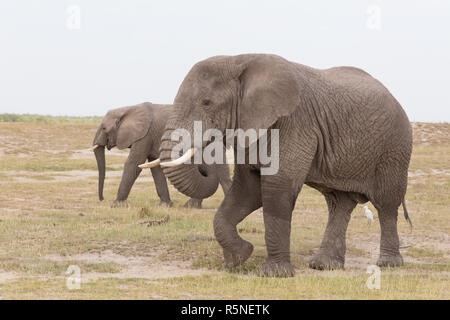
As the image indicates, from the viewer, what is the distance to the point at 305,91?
26.6 ft

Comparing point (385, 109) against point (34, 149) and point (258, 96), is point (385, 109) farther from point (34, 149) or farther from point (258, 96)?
point (34, 149)

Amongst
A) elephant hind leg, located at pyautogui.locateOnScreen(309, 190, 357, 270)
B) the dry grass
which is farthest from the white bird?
elephant hind leg, located at pyautogui.locateOnScreen(309, 190, 357, 270)

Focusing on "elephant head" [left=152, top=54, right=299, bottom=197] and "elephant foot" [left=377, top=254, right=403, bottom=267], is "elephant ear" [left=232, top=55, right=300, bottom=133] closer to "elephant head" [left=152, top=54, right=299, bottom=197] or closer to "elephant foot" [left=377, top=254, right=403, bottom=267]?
"elephant head" [left=152, top=54, right=299, bottom=197]

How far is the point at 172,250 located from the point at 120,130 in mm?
7292

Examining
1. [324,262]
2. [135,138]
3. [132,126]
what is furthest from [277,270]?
[132,126]

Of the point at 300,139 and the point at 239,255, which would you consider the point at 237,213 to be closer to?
the point at 239,255

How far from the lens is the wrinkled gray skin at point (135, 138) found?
A: 15.9m

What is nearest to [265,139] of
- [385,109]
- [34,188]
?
[385,109]

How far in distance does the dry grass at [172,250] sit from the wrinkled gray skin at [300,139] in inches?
19.3

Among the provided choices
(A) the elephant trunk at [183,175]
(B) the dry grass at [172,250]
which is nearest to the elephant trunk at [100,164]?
(B) the dry grass at [172,250]

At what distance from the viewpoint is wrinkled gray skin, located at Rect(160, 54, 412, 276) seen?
25.5 ft

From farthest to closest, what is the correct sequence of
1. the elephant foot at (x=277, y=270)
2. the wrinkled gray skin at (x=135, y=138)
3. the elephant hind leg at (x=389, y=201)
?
the wrinkled gray skin at (x=135, y=138) → the elephant hind leg at (x=389, y=201) → the elephant foot at (x=277, y=270)

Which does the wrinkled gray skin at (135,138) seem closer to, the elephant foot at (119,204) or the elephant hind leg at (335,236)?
the elephant foot at (119,204)

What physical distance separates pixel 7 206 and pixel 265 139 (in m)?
8.68
